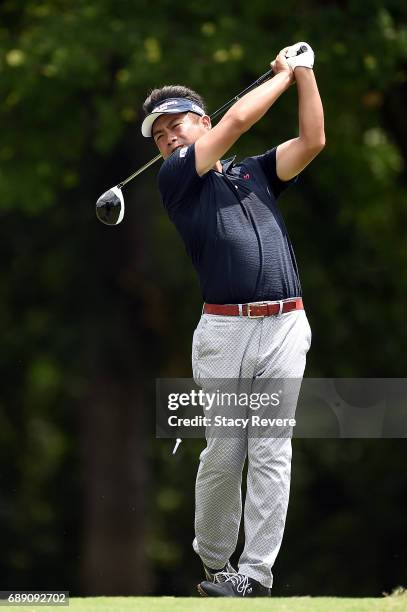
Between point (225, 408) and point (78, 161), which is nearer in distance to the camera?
point (225, 408)

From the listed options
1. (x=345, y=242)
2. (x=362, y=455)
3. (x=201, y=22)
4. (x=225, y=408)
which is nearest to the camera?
(x=225, y=408)

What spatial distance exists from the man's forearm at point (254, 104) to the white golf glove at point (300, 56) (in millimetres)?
150

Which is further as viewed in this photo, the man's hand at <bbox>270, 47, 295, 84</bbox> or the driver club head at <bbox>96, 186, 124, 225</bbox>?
the driver club head at <bbox>96, 186, 124, 225</bbox>

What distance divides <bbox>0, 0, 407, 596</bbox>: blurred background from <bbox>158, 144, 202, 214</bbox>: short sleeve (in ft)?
21.5

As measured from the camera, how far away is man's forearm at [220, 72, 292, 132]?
5570 mm

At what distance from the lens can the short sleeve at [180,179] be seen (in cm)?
570

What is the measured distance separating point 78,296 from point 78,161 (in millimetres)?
2194

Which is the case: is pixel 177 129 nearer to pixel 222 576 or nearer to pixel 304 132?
pixel 304 132

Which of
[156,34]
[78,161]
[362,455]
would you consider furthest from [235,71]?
[362,455]

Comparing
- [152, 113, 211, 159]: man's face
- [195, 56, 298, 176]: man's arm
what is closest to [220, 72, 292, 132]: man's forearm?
[195, 56, 298, 176]: man's arm

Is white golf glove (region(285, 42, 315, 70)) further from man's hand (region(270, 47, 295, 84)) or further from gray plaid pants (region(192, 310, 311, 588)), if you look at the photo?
gray plaid pants (region(192, 310, 311, 588))

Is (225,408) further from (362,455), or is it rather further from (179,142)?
(362,455)

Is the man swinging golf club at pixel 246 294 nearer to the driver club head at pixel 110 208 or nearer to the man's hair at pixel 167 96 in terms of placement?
the man's hair at pixel 167 96

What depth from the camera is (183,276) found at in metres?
17.5
